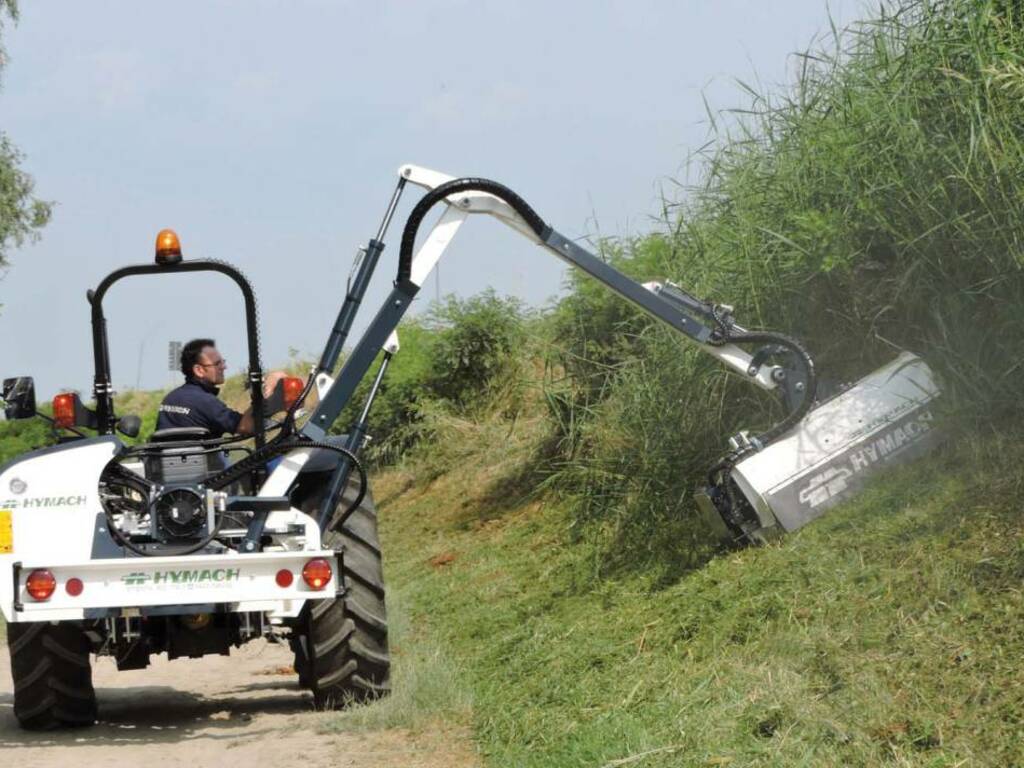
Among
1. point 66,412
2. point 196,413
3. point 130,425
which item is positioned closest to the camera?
point 130,425

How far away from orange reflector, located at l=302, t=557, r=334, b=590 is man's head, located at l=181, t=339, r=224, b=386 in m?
1.41

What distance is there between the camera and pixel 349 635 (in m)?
8.95

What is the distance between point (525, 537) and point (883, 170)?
5.57m

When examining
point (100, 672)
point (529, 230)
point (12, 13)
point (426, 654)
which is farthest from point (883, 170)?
point (12, 13)

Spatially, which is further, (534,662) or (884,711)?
(534,662)

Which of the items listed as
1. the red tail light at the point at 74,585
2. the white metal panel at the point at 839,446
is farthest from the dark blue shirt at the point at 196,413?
the white metal panel at the point at 839,446

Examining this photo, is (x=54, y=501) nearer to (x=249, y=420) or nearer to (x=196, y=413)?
(x=196, y=413)

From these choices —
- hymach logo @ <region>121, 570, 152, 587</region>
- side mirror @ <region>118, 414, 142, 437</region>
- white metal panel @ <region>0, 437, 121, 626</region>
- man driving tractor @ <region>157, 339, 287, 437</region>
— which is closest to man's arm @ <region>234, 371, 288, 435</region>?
man driving tractor @ <region>157, 339, 287, 437</region>

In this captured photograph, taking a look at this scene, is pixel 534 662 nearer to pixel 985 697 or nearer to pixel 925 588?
pixel 925 588

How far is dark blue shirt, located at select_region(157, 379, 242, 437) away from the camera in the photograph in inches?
355

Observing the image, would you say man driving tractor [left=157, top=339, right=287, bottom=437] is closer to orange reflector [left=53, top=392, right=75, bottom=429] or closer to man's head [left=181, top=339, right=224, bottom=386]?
man's head [left=181, top=339, right=224, bottom=386]

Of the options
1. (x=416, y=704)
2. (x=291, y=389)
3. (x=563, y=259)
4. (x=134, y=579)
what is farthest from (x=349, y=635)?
(x=563, y=259)

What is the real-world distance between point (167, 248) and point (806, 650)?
13.0ft

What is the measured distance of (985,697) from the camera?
20.0ft
